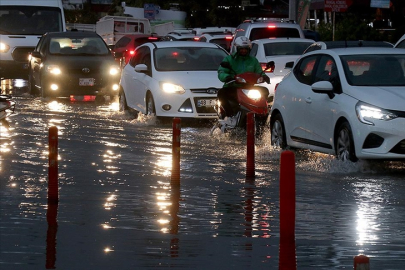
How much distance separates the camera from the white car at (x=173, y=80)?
18766 millimetres

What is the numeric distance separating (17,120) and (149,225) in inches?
439

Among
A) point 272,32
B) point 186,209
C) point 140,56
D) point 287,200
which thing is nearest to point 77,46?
point 140,56

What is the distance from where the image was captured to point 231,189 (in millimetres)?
11164

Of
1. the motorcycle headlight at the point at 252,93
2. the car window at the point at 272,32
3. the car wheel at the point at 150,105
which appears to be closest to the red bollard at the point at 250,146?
the motorcycle headlight at the point at 252,93

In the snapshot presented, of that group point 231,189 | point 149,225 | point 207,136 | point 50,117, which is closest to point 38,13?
point 50,117

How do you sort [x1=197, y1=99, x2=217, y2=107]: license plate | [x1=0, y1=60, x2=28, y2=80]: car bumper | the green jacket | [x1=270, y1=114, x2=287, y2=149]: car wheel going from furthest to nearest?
[x1=0, y1=60, x2=28, y2=80]: car bumper < [x1=197, y1=99, x2=217, y2=107]: license plate < the green jacket < [x1=270, y1=114, x2=287, y2=149]: car wheel

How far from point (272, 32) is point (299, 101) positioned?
50.7 feet

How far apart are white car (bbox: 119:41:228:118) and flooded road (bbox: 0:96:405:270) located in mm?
2605

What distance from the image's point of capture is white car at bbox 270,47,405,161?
12164mm

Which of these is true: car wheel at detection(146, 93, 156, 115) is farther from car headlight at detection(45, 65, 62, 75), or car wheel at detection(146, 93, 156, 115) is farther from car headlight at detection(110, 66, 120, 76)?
car headlight at detection(45, 65, 62, 75)

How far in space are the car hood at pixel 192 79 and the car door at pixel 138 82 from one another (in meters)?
0.49

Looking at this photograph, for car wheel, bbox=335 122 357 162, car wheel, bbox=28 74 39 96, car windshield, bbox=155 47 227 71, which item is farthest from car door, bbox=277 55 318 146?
car wheel, bbox=28 74 39 96

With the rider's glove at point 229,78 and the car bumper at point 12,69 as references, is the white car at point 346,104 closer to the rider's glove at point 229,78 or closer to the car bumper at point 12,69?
the rider's glove at point 229,78

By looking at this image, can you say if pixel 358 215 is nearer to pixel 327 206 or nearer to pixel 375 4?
pixel 327 206
